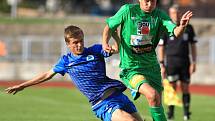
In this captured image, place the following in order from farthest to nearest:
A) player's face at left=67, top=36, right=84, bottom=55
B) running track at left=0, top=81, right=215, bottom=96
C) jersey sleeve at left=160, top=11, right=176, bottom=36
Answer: running track at left=0, top=81, right=215, bottom=96, jersey sleeve at left=160, top=11, right=176, bottom=36, player's face at left=67, top=36, right=84, bottom=55

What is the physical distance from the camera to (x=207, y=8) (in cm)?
6291

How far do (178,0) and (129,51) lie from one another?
57.0m

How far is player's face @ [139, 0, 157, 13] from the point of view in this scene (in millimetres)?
10477

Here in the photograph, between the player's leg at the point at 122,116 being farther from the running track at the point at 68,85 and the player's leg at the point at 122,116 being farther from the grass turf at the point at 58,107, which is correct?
the running track at the point at 68,85

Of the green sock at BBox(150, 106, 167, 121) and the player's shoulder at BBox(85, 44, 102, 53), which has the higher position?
the player's shoulder at BBox(85, 44, 102, 53)

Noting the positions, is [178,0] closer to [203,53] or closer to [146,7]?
[203,53]

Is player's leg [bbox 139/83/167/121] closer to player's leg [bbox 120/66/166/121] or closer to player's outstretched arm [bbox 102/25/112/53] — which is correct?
player's leg [bbox 120/66/166/121]

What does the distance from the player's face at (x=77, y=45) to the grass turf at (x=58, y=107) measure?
5412 mm

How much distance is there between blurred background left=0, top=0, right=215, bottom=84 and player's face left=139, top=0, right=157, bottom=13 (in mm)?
10001

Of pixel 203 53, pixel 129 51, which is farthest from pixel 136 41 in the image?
pixel 203 53

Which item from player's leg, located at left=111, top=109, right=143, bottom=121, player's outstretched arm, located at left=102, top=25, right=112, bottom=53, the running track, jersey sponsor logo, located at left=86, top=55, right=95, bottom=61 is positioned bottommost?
the running track

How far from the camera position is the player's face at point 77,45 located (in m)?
9.85

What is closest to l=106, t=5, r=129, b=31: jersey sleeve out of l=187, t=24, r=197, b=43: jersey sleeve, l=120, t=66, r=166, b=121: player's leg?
l=120, t=66, r=166, b=121: player's leg

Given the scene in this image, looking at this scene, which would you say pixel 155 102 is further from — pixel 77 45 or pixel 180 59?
pixel 180 59
